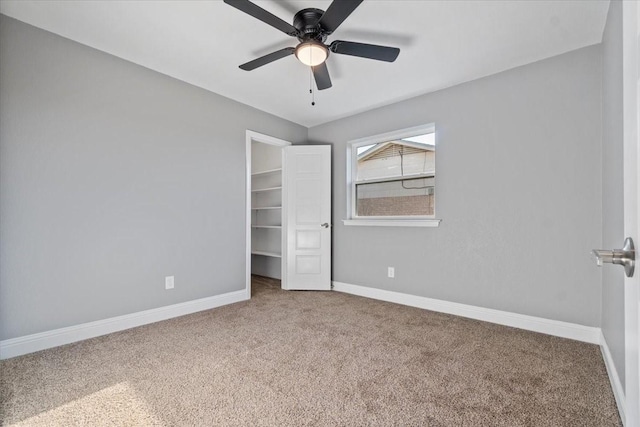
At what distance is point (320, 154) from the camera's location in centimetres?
416

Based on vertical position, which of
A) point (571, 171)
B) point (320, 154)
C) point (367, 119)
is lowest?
point (571, 171)

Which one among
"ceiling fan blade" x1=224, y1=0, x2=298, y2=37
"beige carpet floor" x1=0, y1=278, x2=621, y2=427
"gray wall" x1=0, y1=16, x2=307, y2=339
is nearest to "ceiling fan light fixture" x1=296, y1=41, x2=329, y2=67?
"ceiling fan blade" x1=224, y1=0, x2=298, y2=37

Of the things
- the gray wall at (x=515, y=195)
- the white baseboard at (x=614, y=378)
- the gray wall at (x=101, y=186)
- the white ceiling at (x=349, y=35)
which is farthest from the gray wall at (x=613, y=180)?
the gray wall at (x=101, y=186)

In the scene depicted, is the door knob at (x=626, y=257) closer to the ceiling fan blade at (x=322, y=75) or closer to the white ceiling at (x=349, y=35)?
the white ceiling at (x=349, y=35)

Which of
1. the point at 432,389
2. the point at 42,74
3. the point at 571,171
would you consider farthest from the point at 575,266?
the point at 42,74

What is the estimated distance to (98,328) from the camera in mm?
2498

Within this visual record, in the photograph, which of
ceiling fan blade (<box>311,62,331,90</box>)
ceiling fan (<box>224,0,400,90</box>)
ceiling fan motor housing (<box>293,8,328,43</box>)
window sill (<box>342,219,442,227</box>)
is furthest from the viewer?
window sill (<box>342,219,442,227</box>)

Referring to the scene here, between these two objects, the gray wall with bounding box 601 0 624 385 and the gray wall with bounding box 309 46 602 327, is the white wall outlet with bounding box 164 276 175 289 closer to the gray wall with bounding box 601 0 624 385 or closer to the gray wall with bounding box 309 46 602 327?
the gray wall with bounding box 309 46 602 327

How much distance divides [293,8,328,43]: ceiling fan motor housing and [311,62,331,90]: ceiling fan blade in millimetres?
247

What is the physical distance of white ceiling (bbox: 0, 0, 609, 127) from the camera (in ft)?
6.71

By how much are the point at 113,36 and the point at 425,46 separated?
249 cm

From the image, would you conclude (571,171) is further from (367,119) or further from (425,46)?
(367,119)

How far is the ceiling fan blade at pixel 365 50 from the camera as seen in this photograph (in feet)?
6.81

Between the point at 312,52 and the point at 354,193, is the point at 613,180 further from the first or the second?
the point at 354,193
